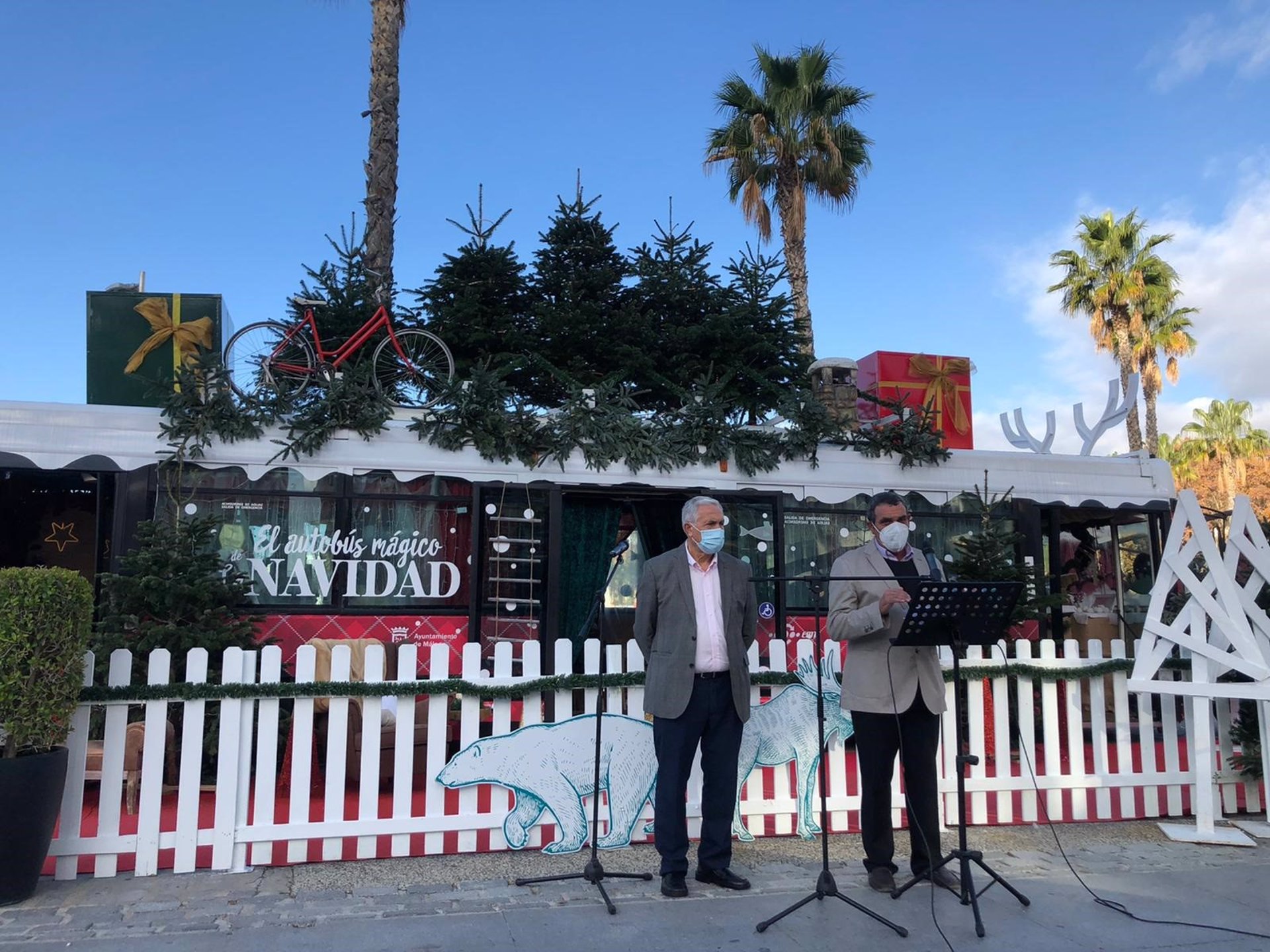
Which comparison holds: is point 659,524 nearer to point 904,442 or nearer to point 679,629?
point 904,442

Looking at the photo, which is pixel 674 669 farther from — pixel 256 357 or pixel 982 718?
pixel 256 357

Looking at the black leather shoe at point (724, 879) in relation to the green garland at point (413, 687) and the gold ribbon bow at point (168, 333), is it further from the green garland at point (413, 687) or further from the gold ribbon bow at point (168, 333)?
the gold ribbon bow at point (168, 333)

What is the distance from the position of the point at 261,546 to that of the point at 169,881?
12.3 ft

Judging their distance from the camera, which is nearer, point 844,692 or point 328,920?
point 328,920

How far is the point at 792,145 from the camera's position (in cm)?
2053

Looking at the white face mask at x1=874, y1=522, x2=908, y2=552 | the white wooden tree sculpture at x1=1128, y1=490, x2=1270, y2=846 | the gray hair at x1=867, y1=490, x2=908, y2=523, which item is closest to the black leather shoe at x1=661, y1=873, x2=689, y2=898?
the white face mask at x1=874, y1=522, x2=908, y2=552

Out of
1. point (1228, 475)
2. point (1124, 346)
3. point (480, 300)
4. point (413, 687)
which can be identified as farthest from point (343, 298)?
point (1228, 475)

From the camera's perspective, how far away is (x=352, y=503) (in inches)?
331

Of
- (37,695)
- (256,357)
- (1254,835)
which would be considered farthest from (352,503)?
(1254,835)

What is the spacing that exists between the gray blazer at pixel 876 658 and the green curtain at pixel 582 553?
4181 millimetres

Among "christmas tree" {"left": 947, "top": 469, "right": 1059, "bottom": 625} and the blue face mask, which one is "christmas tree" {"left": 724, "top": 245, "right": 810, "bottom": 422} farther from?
the blue face mask

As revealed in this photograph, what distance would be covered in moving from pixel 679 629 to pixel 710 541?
464 mm

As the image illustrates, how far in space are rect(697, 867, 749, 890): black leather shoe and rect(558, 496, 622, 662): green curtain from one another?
3.99 metres

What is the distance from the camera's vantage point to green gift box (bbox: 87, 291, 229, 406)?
994 centimetres
